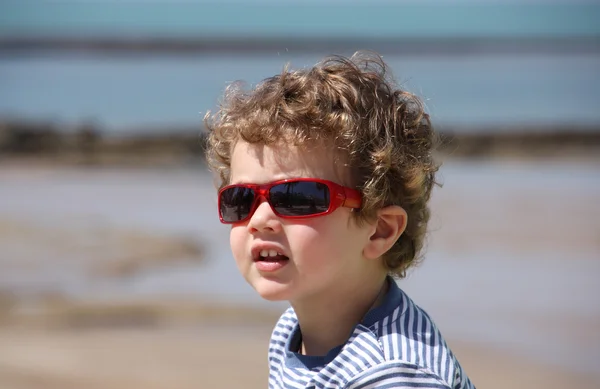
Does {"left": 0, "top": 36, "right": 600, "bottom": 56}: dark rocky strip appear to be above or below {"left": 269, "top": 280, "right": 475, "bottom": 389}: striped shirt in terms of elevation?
above

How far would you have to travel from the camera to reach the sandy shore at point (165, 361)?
4.85m

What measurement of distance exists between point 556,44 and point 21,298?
47421mm

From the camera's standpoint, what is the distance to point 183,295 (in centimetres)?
625

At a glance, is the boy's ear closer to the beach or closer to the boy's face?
the boy's face

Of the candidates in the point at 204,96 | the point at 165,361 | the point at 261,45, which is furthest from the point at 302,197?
the point at 261,45

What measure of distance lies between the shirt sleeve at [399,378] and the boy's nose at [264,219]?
414 mm

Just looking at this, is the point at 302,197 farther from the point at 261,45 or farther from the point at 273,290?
the point at 261,45

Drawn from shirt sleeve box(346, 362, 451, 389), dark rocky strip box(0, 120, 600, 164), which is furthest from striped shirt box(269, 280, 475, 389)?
dark rocky strip box(0, 120, 600, 164)

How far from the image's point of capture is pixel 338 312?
2242 millimetres

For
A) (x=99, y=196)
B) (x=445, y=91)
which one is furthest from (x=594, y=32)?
(x=99, y=196)

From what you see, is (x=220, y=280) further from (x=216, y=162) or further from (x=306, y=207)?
(x=306, y=207)

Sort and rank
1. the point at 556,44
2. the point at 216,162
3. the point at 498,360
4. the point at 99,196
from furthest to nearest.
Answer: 1. the point at 556,44
2. the point at 99,196
3. the point at 498,360
4. the point at 216,162

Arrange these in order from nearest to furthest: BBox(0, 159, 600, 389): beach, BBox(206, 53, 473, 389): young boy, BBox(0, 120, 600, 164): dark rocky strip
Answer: BBox(206, 53, 473, 389): young boy < BBox(0, 159, 600, 389): beach < BBox(0, 120, 600, 164): dark rocky strip

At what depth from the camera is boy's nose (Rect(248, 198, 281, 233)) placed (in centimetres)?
213
